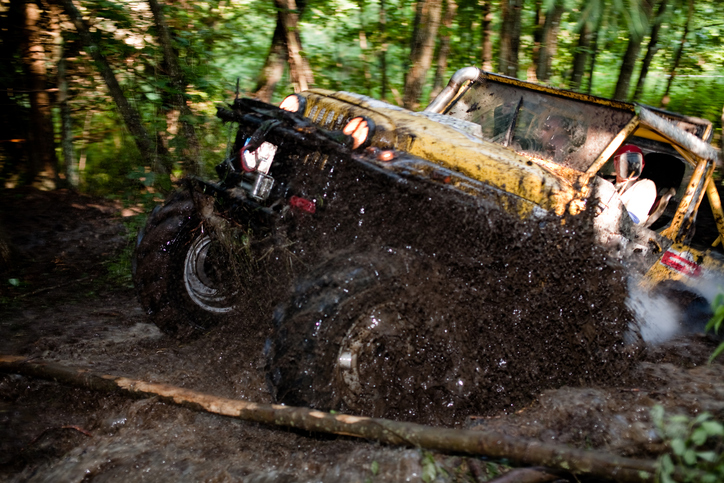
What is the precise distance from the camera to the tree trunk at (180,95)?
17.0 feet

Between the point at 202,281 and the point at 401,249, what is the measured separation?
1745 mm

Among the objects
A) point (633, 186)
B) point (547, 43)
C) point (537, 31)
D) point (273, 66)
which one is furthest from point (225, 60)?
point (633, 186)

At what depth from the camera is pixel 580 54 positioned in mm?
7820

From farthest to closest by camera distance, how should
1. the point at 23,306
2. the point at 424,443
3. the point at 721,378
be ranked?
1. the point at 23,306
2. the point at 721,378
3. the point at 424,443

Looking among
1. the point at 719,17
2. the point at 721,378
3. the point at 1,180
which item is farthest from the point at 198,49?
the point at 719,17

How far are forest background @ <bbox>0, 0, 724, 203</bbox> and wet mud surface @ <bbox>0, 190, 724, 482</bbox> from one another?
74.6 inches

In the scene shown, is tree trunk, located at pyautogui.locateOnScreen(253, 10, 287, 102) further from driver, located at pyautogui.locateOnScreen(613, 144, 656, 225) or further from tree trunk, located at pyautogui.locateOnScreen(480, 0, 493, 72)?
driver, located at pyautogui.locateOnScreen(613, 144, 656, 225)

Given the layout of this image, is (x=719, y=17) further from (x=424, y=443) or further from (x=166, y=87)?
(x=424, y=443)

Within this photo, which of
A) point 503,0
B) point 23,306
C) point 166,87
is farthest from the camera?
point 503,0

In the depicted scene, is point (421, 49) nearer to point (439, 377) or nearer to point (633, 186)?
point (633, 186)

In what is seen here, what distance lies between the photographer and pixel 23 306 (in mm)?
4340

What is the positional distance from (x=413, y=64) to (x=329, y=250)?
4.27m

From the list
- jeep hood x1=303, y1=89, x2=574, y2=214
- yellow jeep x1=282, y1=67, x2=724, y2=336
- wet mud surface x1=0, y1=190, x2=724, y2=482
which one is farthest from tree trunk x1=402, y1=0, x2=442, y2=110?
wet mud surface x1=0, y1=190, x2=724, y2=482

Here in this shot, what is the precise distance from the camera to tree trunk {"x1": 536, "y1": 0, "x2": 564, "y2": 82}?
7.37m
